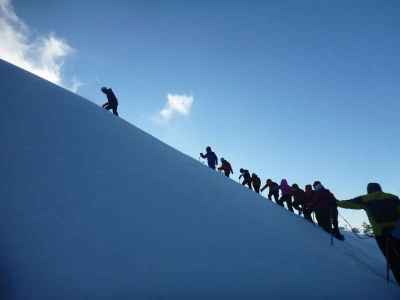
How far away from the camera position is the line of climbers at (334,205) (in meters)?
5.38

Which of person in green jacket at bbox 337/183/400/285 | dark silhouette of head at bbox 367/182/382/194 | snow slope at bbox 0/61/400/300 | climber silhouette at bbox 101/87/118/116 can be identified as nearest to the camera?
snow slope at bbox 0/61/400/300

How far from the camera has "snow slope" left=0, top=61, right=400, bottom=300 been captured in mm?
3340

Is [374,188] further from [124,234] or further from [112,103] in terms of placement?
[112,103]

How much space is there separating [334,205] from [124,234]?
6688 millimetres

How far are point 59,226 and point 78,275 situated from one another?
33.4 inches

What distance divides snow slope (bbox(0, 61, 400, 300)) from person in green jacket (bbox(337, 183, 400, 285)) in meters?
0.46

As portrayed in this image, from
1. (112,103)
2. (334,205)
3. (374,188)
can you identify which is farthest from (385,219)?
(112,103)

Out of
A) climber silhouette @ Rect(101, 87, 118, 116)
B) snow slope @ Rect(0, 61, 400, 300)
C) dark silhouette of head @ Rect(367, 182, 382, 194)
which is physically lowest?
snow slope @ Rect(0, 61, 400, 300)

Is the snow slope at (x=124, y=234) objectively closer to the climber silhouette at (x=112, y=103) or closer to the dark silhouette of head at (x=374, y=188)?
the dark silhouette of head at (x=374, y=188)

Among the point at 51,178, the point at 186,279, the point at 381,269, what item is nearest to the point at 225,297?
the point at 186,279

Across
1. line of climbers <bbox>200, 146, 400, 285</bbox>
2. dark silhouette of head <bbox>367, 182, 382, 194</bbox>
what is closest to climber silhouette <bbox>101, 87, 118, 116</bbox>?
line of climbers <bbox>200, 146, 400, 285</bbox>

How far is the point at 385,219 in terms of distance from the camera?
5.46 metres

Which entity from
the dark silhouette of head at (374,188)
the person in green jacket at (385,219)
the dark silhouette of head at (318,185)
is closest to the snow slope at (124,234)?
the person in green jacket at (385,219)

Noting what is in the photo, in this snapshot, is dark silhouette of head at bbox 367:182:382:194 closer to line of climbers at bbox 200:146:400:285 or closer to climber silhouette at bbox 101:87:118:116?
line of climbers at bbox 200:146:400:285
